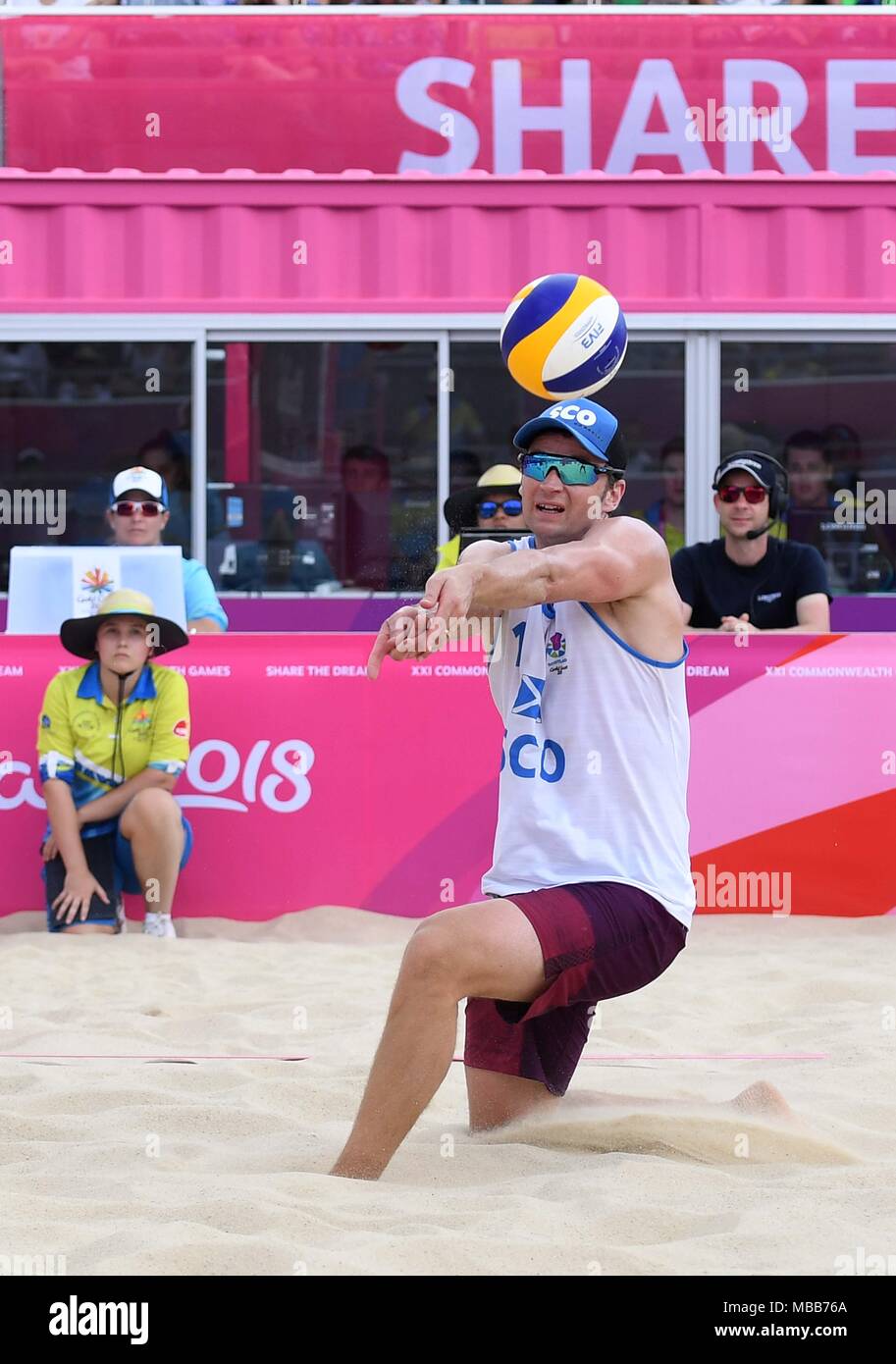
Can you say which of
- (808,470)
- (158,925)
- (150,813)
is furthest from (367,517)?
(158,925)

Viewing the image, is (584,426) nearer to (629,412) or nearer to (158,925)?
(158,925)

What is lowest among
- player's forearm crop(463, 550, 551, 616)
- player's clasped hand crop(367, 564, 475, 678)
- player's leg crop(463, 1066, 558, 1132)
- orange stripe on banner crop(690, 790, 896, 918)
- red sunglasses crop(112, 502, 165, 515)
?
player's leg crop(463, 1066, 558, 1132)

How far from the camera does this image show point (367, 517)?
8.93 metres

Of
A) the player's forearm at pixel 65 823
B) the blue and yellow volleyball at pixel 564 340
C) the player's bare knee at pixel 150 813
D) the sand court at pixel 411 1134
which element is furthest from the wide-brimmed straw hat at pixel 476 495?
the blue and yellow volleyball at pixel 564 340

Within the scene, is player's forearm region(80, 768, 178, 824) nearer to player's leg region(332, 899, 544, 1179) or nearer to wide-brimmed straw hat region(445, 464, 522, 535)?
wide-brimmed straw hat region(445, 464, 522, 535)

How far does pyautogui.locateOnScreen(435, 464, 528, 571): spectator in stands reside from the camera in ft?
25.7

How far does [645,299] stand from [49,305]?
9.20ft

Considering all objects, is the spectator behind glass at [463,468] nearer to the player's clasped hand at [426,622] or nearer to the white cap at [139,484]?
the white cap at [139,484]

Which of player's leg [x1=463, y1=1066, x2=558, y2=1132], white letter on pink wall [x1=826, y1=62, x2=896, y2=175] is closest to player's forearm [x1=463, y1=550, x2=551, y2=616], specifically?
player's leg [x1=463, y1=1066, x2=558, y2=1132]

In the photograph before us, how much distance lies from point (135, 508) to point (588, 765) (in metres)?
4.38

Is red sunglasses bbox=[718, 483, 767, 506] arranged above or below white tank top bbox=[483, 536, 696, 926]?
above

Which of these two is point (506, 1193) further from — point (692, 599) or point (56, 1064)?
point (692, 599)

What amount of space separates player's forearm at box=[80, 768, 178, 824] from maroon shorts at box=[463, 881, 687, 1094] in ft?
10.2

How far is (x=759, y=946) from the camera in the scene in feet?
21.6
